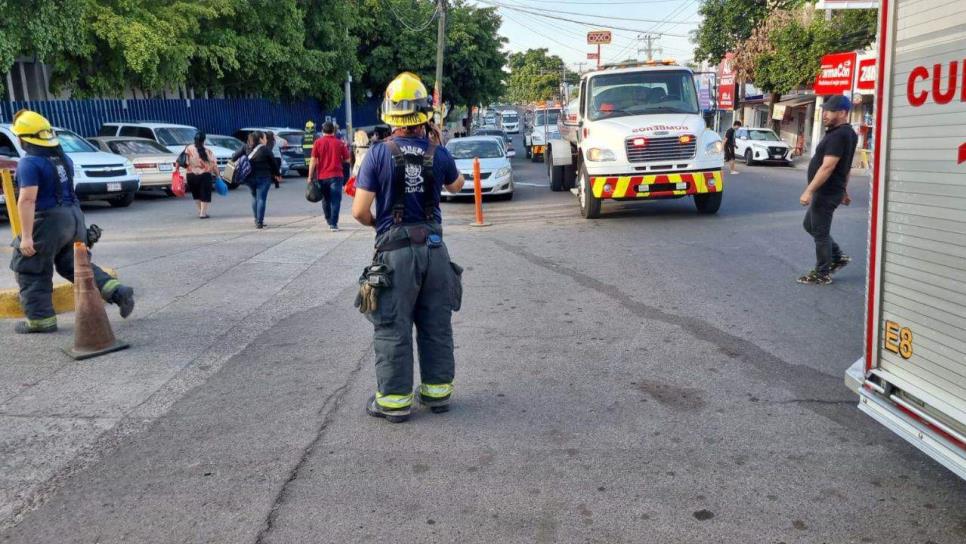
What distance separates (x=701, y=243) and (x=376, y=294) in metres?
7.12

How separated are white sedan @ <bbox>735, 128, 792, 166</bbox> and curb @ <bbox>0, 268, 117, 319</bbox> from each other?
26.7 meters

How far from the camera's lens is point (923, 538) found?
3.14m

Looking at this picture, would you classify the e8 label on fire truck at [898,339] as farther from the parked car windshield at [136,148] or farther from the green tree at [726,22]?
the green tree at [726,22]

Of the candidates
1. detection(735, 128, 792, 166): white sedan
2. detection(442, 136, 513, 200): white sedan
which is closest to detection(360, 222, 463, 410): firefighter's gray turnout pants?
detection(442, 136, 513, 200): white sedan

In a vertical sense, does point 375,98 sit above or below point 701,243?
above

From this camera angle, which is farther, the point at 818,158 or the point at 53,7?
the point at 53,7

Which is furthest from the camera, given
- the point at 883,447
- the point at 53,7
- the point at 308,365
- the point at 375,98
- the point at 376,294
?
the point at 375,98

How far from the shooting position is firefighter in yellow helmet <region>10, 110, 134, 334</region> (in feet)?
19.8

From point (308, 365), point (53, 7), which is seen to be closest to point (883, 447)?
point (308, 365)

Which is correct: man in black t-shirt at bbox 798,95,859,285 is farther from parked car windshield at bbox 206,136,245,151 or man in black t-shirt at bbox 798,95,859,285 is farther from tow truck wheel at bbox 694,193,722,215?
parked car windshield at bbox 206,136,245,151

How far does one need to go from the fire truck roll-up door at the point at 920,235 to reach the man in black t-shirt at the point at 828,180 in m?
3.96

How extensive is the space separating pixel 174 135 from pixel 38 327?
1529 centimetres

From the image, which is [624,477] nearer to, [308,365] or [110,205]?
[308,365]

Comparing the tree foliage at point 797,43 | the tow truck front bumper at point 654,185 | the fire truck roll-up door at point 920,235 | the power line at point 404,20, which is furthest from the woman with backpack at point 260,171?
the tree foliage at point 797,43
